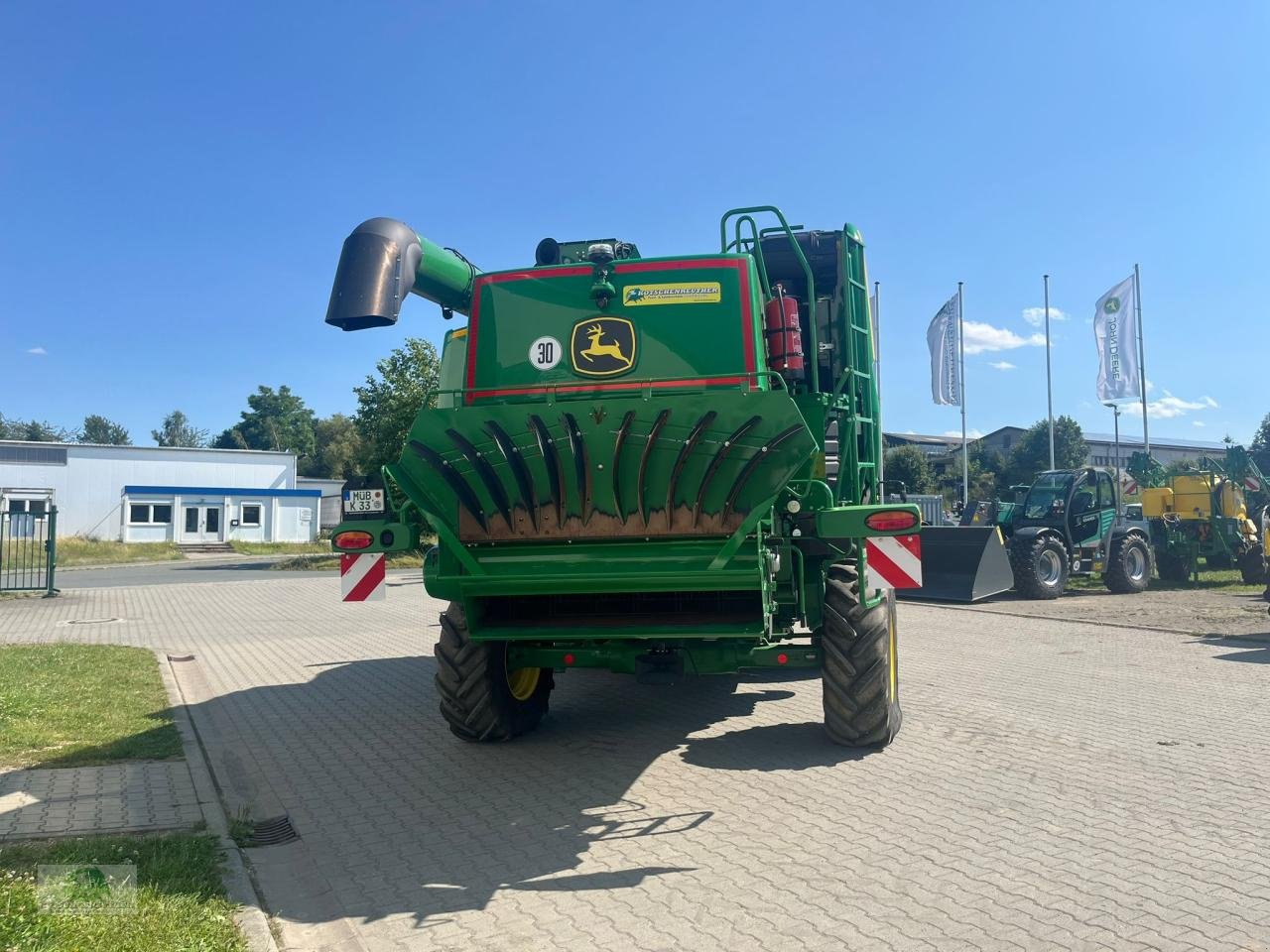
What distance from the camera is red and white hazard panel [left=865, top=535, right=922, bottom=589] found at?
5.60 meters

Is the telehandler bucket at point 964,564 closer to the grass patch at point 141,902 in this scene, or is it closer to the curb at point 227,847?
the curb at point 227,847

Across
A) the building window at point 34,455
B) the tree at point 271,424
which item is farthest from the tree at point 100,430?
the building window at point 34,455

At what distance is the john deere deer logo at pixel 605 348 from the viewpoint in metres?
6.06

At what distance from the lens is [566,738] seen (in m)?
6.88

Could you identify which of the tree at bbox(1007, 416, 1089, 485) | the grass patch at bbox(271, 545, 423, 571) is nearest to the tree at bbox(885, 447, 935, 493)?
the tree at bbox(1007, 416, 1089, 485)

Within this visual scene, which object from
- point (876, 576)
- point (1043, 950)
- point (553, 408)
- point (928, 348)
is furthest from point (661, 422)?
point (928, 348)

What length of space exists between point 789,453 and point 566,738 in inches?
124

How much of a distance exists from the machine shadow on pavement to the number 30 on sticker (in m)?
2.67

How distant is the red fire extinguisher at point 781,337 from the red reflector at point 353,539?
9.37ft

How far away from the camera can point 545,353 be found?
6188mm

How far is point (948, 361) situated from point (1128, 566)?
1461 cm

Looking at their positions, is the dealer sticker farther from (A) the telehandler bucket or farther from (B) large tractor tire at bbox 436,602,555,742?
(A) the telehandler bucket

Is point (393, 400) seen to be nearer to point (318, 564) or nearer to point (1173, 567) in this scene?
point (318, 564)

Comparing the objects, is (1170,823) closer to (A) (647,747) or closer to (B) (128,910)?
(A) (647,747)
